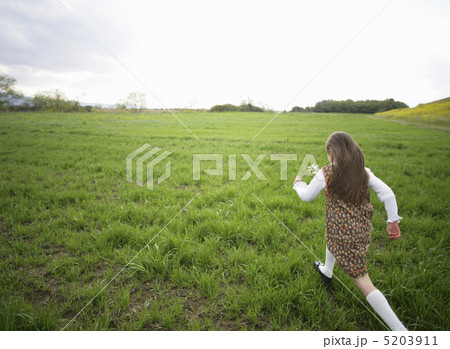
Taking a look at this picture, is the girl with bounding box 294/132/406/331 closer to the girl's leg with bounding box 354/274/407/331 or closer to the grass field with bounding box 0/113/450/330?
the girl's leg with bounding box 354/274/407/331

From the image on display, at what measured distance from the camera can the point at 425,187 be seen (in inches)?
185

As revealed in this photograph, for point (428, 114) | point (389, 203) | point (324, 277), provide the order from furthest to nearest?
point (428, 114), point (324, 277), point (389, 203)

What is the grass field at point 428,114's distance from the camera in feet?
37.8

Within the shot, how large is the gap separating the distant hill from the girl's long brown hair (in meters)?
14.8

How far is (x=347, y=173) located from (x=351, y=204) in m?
0.33

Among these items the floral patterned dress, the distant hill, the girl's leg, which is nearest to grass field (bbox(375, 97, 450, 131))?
the distant hill

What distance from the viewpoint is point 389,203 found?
1.83 m

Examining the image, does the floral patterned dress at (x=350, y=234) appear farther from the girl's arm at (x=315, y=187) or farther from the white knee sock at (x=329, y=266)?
the white knee sock at (x=329, y=266)

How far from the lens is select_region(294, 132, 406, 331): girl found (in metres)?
1.86

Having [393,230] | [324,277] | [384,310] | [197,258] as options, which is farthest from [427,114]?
[197,258]

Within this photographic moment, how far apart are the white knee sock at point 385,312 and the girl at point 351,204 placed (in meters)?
0.06

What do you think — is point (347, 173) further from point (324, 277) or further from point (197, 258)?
point (197, 258)

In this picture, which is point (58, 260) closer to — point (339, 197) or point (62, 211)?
point (62, 211)
